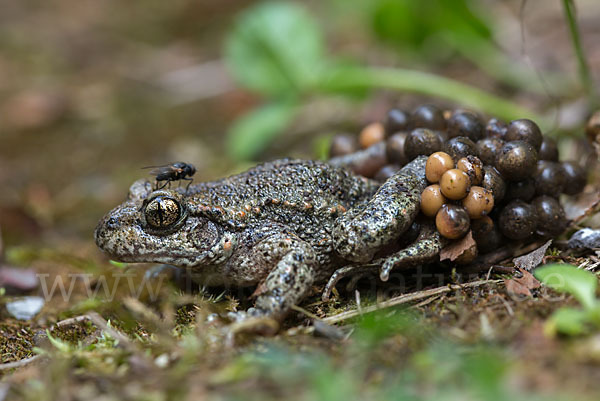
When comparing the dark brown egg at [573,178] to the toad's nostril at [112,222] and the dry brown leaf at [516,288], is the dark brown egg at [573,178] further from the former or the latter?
the toad's nostril at [112,222]

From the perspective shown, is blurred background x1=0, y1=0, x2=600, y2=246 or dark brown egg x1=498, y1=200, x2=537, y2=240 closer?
dark brown egg x1=498, y1=200, x2=537, y2=240

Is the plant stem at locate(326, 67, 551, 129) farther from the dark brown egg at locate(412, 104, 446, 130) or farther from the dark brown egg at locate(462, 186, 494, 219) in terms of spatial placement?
the dark brown egg at locate(462, 186, 494, 219)

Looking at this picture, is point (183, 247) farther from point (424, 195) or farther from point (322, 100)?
Answer: point (322, 100)

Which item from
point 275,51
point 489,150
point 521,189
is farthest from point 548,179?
point 275,51

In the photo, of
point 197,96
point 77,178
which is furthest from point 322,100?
point 77,178

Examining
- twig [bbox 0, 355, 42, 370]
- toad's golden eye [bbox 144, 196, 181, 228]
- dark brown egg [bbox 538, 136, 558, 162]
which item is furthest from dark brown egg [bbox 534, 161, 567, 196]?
twig [bbox 0, 355, 42, 370]

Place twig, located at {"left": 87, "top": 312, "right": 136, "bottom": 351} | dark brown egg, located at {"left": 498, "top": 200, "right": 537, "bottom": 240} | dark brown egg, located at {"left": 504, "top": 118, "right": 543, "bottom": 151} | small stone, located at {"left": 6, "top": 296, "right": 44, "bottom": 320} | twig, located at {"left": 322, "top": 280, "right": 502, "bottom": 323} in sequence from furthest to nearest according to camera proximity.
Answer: small stone, located at {"left": 6, "top": 296, "right": 44, "bottom": 320}
dark brown egg, located at {"left": 504, "top": 118, "right": 543, "bottom": 151}
dark brown egg, located at {"left": 498, "top": 200, "right": 537, "bottom": 240}
twig, located at {"left": 322, "top": 280, "right": 502, "bottom": 323}
twig, located at {"left": 87, "top": 312, "right": 136, "bottom": 351}

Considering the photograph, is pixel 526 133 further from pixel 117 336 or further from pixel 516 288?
pixel 117 336
